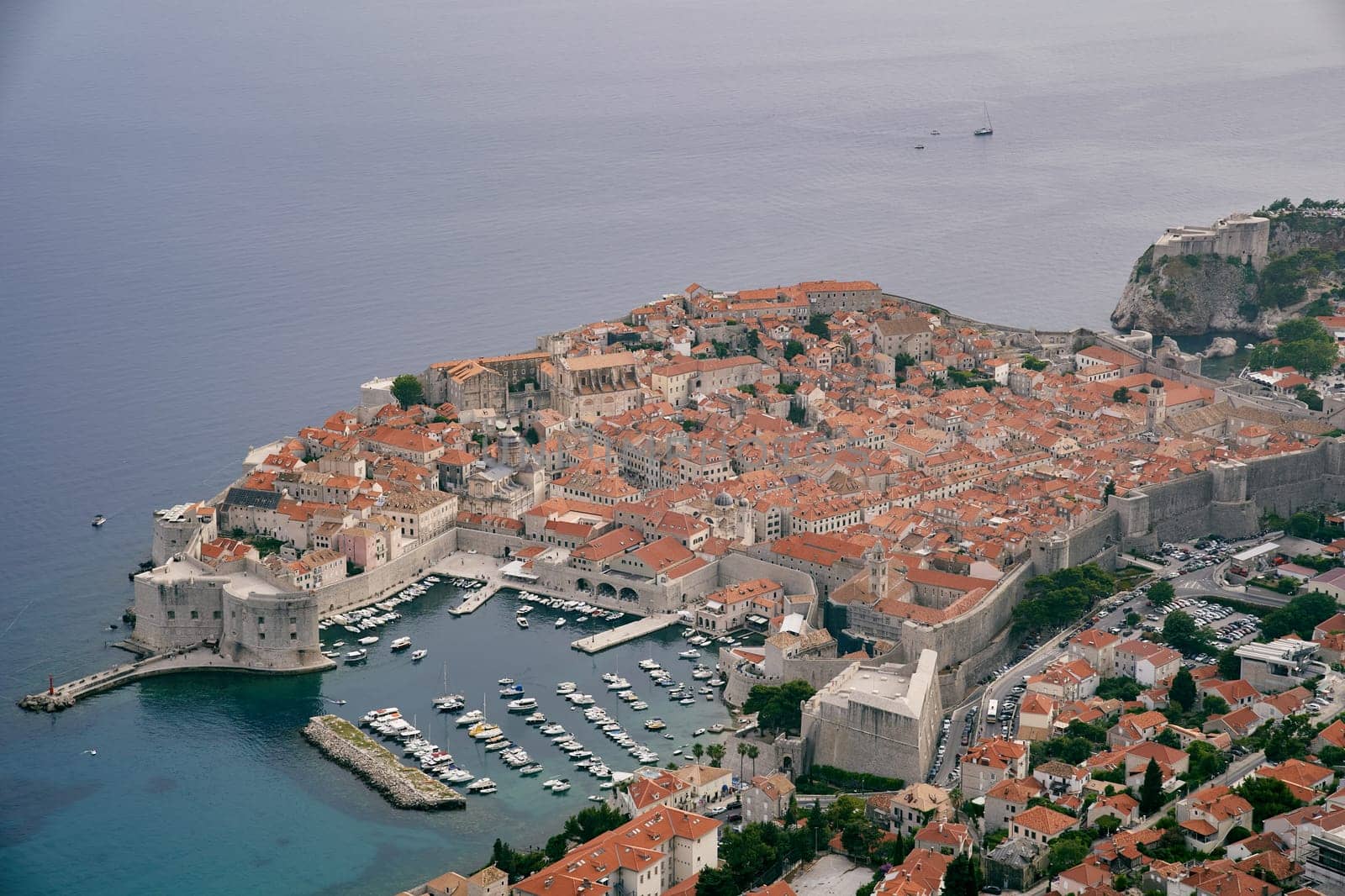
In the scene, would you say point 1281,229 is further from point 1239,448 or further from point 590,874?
point 590,874

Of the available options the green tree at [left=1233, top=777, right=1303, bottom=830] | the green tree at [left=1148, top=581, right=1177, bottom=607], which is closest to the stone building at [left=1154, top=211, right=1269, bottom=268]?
the green tree at [left=1148, top=581, right=1177, bottom=607]

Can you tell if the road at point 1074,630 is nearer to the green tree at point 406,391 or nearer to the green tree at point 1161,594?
the green tree at point 1161,594

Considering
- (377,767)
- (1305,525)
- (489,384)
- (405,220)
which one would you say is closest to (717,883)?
(377,767)

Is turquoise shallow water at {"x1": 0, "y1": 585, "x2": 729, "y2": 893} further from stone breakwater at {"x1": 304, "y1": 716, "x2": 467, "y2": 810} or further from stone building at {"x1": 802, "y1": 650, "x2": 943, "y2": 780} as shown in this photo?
stone building at {"x1": 802, "y1": 650, "x2": 943, "y2": 780}

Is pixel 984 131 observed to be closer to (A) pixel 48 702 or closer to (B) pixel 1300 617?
(B) pixel 1300 617

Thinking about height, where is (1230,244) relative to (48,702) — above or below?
above

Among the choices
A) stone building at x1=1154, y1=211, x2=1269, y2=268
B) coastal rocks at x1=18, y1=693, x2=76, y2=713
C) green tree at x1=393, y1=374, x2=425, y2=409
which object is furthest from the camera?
stone building at x1=1154, y1=211, x2=1269, y2=268
